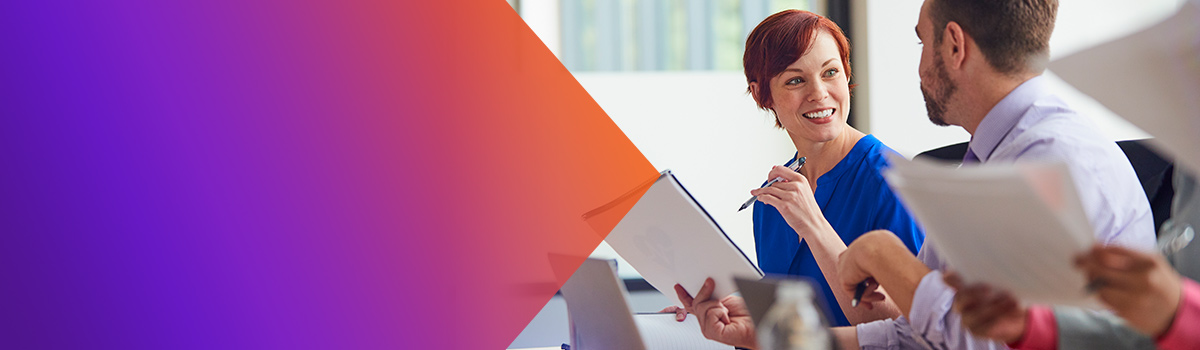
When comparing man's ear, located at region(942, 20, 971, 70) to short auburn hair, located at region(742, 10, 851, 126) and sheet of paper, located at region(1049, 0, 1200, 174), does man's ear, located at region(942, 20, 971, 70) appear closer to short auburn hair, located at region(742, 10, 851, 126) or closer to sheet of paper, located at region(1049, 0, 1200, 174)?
sheet of paper, located at region(1049, 0, 1200, 174)

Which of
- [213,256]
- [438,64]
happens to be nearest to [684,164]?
[438,64]

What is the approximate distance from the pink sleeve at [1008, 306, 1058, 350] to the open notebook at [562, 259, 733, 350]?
0.53m

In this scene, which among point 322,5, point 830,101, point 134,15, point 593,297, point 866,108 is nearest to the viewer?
point 593,297

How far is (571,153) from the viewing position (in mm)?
3008

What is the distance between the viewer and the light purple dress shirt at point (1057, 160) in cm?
81

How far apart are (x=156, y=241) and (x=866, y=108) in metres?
2.45

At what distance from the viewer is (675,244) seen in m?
1.18

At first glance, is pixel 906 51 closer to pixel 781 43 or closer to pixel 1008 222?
pixel 781 43

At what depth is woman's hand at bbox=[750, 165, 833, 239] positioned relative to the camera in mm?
1411

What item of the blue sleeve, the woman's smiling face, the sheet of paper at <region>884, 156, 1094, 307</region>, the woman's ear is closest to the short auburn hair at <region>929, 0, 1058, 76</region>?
the sheet of paper at <region>884, 156, 1094, 307</region>

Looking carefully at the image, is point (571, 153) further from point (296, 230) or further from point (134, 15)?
point (134, 15)

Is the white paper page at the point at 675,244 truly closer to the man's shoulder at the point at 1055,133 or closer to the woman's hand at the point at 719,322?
the woman's hand at the point at 719,322

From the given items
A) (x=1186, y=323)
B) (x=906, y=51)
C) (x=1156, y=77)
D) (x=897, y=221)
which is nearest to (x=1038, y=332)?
(x=1186, y=323)

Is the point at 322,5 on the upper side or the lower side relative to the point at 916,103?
upper
